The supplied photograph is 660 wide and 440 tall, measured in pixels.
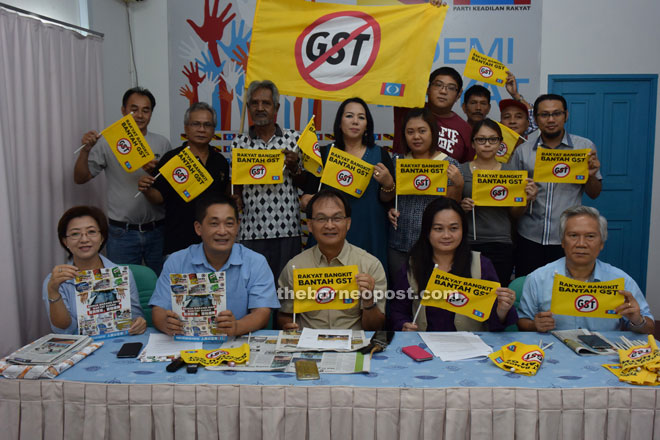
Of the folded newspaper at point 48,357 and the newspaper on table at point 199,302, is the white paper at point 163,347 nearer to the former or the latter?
the newspaper on table at point 199,302

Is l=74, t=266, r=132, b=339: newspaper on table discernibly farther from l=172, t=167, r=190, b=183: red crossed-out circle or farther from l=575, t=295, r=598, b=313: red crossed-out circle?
l=575, t=295, r=598, b=313: red crossed-out circle

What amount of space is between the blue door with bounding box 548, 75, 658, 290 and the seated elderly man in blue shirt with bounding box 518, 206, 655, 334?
10.4 ft

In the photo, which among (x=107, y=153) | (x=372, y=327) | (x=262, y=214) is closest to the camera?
(x=372, y=327)

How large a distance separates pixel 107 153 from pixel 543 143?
10.8 feet

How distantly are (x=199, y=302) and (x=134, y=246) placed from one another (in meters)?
1.85

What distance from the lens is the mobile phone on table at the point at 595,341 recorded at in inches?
85.3

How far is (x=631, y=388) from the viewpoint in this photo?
5.96ft

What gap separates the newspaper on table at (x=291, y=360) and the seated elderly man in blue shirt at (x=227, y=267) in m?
0.27

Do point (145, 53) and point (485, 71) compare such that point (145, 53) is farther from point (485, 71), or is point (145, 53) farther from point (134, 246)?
point (485, 71)

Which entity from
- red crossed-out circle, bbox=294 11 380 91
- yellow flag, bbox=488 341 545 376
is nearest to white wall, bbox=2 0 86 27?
red crossed-out circle, bbox=294 11 380 91

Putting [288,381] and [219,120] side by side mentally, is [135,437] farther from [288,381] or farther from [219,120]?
[219,120]

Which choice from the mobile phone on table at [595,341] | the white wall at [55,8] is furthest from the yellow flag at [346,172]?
the white wall at [55,8]

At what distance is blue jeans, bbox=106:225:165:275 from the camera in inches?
152

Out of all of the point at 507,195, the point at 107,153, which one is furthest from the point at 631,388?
the point at 107,153
